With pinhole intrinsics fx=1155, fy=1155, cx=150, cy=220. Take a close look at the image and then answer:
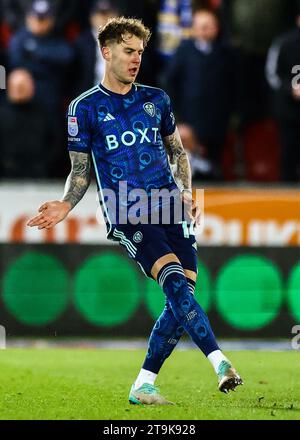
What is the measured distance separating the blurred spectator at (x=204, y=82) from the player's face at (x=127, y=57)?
15.9ft

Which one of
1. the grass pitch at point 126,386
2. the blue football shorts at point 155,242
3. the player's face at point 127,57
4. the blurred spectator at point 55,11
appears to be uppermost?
the player's face at point 127,57

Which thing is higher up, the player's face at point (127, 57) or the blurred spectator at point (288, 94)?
the player's face at point (127, 57)

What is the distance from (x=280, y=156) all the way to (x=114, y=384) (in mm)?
4571

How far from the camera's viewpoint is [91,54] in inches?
465

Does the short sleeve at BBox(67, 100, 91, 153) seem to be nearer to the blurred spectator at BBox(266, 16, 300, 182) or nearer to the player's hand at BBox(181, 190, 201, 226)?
the player's hand at BBox(181, 190, 201, 226)

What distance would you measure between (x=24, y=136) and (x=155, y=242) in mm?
4924

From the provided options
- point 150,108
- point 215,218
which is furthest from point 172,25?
point 150,108

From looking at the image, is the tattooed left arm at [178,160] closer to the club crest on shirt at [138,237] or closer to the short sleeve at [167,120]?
the short sleeve at [167,120]

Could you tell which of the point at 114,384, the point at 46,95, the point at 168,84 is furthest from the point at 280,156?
the point at 114,384

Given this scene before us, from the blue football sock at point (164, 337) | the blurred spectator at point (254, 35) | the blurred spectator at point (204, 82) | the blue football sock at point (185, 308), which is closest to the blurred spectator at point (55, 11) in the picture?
the blurred spectator at point (204, 82)

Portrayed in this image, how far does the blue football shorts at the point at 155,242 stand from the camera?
269 inches

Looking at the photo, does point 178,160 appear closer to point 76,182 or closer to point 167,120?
point 167,120

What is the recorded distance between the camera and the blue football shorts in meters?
6.83

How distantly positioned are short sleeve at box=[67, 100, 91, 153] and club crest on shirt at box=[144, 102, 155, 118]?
0.37 metres
